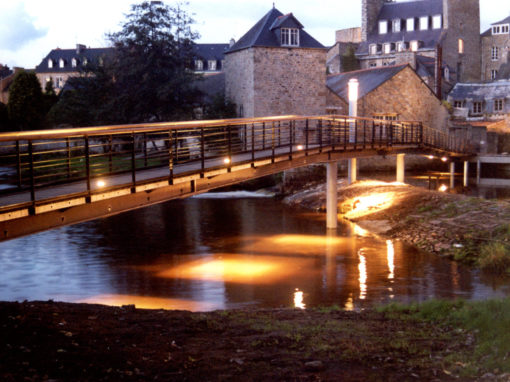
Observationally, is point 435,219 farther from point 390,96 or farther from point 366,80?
point 366,80

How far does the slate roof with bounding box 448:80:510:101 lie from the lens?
169 feet

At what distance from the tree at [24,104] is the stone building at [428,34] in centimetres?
3594

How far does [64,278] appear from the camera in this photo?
1531 cm

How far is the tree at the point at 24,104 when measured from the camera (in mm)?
50562

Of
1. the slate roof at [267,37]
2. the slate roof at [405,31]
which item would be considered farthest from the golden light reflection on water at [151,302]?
the slate roof at [405,31]

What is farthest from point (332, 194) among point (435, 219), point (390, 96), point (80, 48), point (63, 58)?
point (63, 58)

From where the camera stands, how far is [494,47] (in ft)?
231

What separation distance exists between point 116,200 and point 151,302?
8.87 ft

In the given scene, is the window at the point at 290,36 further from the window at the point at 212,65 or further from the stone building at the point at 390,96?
the window at the point at 212,65

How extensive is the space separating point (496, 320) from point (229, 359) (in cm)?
355

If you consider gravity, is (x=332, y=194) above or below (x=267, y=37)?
below

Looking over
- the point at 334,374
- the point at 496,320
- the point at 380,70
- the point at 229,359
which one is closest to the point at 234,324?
the point at 229,359

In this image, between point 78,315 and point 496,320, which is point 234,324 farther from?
point 496,320

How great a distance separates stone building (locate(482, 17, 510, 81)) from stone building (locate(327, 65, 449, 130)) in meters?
31.2
